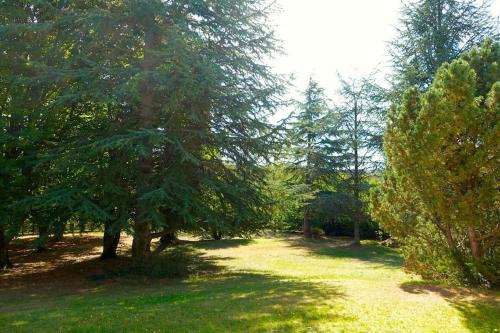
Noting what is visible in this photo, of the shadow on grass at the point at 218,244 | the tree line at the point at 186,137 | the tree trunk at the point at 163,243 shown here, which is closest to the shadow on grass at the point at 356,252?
the shadow on grass at the point at 218,244

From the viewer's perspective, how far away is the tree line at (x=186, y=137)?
959 cm

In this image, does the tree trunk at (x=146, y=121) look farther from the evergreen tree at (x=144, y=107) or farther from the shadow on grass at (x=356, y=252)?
the shadow on grass at (x=356, y=252)

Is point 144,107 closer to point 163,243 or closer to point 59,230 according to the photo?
point 59,230

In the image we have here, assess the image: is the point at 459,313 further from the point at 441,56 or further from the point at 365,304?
the point at 441,56

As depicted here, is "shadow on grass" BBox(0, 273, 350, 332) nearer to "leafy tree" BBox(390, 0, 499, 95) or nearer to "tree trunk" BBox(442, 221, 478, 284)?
"tree trunk" BBox(442, 221, 478, 284)

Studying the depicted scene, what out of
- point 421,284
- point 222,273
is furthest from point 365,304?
point 222,273

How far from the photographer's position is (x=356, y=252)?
24.9 m

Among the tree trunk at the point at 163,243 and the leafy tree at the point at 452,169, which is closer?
the leafy tree at the point at 452,169

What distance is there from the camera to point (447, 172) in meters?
9.44

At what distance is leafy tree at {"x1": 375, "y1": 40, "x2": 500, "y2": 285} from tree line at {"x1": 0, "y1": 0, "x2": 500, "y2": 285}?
0.04m

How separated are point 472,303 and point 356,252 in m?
16.7

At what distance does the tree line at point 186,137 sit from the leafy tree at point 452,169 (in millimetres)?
35

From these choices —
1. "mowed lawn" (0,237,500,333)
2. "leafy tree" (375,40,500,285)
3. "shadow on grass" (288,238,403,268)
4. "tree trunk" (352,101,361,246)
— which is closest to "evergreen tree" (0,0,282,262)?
"mowed lawn" (0,237,500,333)

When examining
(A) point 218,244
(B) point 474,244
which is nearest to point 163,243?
(A) point 218,244
